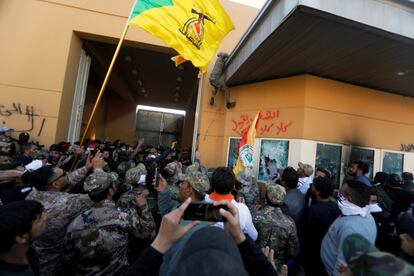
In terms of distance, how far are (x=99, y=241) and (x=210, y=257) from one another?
1.43 metres

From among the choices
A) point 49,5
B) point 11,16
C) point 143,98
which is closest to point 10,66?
point 11,16

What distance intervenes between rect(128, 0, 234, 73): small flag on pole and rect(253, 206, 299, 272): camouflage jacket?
2.86 m

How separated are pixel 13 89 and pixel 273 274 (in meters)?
9.28

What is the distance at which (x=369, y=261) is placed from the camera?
2.95ft

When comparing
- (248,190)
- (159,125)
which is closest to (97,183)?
(248,190)

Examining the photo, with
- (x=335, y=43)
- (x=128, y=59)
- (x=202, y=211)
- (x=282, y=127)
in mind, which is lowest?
(x=202, y=211)

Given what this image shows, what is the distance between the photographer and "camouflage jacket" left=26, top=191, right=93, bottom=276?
7.38 feet

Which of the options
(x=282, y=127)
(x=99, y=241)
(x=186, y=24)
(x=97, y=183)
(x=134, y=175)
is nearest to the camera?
(x=99, y=241)

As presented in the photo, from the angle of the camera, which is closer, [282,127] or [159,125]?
[282,127]

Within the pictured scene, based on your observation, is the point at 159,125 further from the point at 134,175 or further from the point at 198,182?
the point at 198,182

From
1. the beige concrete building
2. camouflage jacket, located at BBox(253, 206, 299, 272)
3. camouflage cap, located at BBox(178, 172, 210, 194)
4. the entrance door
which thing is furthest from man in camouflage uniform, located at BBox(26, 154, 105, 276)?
the entrance door

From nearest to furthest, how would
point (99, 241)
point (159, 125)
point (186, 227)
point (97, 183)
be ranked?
point (186, 227) → point (99, 241) → point (97, 183) → point (159, 125)

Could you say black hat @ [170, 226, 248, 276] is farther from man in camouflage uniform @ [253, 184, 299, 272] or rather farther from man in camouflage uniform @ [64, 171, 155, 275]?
man in camouflage uniform @ [253, 184, 299, 272]

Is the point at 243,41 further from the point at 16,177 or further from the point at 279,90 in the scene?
the point at 16,177
